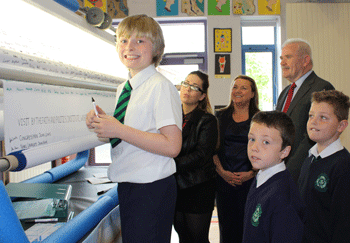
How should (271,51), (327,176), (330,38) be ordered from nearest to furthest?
(327,176)
(330,38)
(271,51)

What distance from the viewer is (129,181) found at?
852 millimetres

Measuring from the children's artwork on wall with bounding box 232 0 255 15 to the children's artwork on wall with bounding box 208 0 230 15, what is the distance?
0.09 m

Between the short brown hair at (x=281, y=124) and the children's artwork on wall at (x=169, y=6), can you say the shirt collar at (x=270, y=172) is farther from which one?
the children's artwork on wall at (x=169, y=6)

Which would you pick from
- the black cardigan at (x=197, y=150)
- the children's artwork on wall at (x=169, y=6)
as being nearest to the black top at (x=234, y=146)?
the black cardigan at (x=197, y=150)

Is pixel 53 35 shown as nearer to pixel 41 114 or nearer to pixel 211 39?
pixel 41 114

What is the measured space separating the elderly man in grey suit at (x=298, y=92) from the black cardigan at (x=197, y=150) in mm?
447

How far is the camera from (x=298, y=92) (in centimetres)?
171

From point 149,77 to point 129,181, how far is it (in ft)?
1.09

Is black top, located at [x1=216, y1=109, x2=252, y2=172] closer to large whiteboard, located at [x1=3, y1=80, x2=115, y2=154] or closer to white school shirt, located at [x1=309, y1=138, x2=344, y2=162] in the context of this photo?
white school shirt, located at [x1=309, y1=138, x2=344, y2=162]

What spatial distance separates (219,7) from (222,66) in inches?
30.3

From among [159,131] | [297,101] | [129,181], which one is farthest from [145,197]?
[297,101]

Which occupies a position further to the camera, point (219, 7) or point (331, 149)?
point (219, 7)

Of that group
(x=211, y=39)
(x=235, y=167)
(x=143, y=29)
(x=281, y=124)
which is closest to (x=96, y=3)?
(x=211, y=39)

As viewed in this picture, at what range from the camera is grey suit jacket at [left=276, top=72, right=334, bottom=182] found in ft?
5.19
